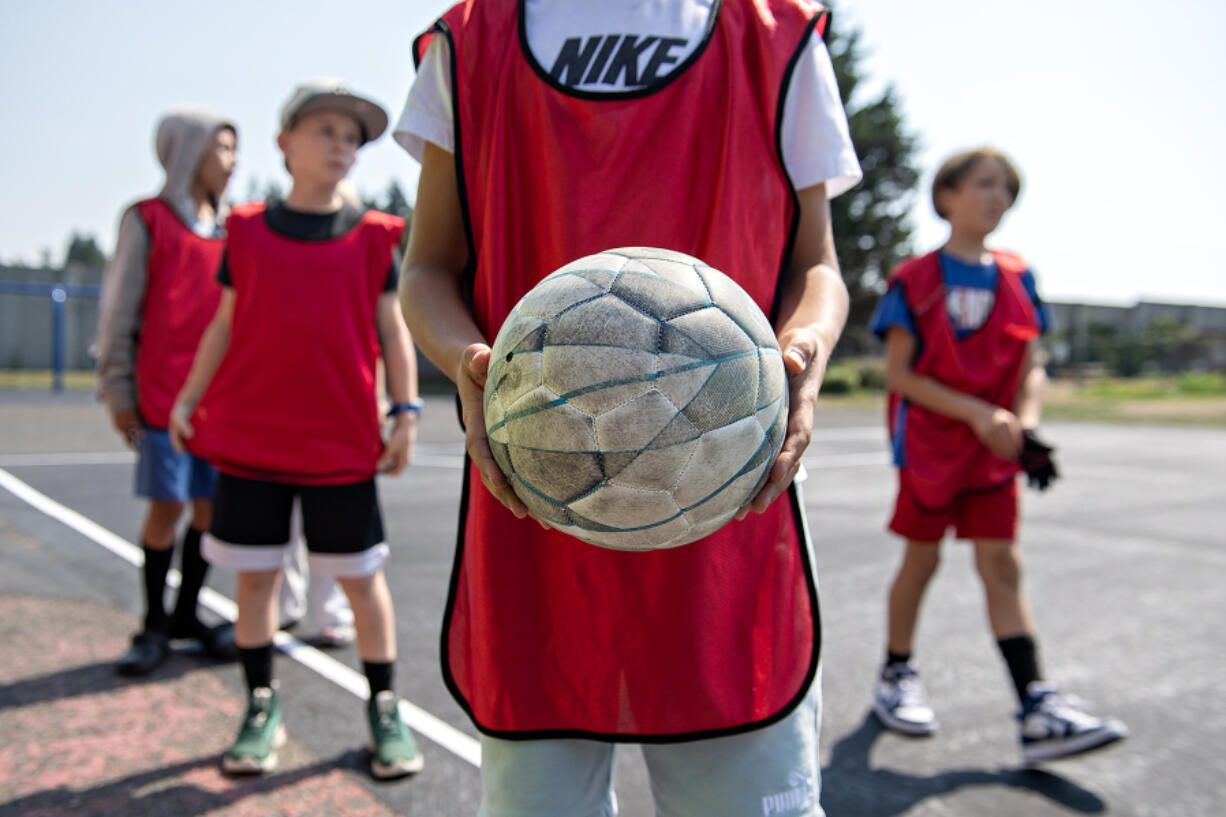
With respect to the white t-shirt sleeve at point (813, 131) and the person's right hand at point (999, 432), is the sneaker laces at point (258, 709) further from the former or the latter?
the person's right hand at point (999, 432)

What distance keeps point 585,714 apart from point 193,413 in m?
2.53

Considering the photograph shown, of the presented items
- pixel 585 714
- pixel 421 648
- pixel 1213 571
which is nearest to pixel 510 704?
pixel 585 714

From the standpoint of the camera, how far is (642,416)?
1.10m

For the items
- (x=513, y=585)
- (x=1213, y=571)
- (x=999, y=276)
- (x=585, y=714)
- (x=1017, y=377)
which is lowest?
(x=1213, y=571)

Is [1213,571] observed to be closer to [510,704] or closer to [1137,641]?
[1137,641]

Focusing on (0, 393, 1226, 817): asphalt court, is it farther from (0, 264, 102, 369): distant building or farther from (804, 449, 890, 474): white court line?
(0, 264, 102, 369): distant building

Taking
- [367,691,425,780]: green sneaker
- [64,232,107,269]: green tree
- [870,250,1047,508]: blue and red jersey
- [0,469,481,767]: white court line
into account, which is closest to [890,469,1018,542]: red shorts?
[870,250,1047,508]: blue and red jersey

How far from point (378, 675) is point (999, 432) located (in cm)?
241

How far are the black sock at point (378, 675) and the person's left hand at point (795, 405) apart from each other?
6.85 feet

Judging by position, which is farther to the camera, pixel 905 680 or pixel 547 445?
pixel 905 680

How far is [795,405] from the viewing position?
1.30 metres

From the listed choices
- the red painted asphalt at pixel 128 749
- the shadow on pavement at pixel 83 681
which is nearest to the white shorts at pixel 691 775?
the red painted asphalt at pixel 128 749

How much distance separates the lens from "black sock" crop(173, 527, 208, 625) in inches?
159

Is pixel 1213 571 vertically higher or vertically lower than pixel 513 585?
lower
